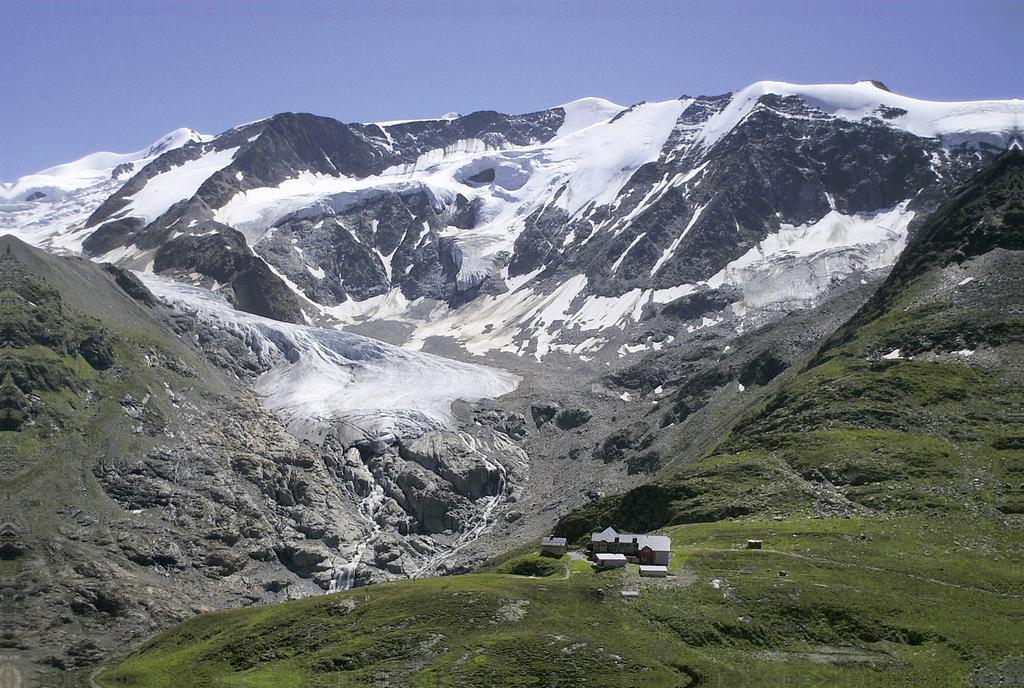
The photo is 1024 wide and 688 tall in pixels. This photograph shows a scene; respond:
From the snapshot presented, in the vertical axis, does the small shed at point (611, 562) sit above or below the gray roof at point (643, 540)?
below

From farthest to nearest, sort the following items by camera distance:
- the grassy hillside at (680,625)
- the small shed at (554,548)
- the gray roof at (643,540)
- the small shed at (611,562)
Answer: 1. the small shed at (554,548)
2. the gray roof at (643,540)
3. the small shed at (611,562)
4. the grassy hillside at (680,625)

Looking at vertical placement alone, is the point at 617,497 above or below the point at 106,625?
above

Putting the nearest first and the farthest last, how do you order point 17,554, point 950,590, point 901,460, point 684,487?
point 950,590
point 901,460
point 684,487
point 17,554

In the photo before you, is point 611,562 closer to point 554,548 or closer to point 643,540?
point 643,540

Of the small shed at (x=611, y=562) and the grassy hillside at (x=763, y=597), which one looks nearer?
the grassy hillside at (x=763, y=597)

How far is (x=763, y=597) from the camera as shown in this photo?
115 m

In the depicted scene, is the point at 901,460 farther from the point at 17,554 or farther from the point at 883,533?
the point at 17,554

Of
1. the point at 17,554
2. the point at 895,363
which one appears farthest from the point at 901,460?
the point at 17,554

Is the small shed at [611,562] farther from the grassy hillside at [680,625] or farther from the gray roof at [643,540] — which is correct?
the gray roof at [643,540]

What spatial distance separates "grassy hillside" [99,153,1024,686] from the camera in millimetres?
105000

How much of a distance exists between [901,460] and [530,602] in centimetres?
6443

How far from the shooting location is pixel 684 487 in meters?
165

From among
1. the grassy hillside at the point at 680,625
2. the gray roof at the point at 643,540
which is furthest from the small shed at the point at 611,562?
the gray roof at the point at 643,540

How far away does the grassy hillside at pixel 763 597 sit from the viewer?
105000 millimetres
